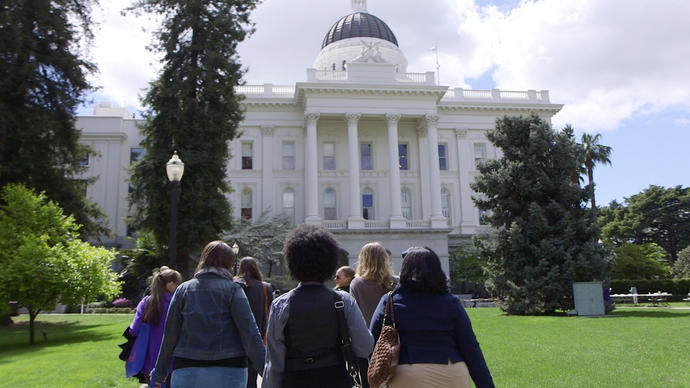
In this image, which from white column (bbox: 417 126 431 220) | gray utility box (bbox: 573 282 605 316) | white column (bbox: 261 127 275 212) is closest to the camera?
gray utility box (bbox: 573 282 605 316)

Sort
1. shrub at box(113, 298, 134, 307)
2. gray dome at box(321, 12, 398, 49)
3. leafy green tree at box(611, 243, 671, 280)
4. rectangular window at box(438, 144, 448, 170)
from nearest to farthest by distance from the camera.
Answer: shrub at box(113, 298, 134, 307) → leafy green tree at box(611, 243, 671, 280) → rectangular window at box(438, 144, 448, 170) → gray dome at box(321, 12, 398, 49)

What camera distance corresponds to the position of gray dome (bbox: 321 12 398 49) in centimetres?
5397

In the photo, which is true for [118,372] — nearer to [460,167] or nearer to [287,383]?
[287,383]

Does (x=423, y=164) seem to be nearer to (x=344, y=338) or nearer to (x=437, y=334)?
(x=437, y=334)

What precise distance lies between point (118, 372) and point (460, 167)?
130ft

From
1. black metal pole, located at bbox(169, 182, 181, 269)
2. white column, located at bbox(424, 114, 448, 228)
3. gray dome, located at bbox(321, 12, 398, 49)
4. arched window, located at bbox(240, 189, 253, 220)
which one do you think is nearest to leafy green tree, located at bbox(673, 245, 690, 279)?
white column, located at bbox(424, 114, 448, 228)

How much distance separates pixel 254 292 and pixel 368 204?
39.1 m

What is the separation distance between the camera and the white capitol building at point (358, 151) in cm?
4175

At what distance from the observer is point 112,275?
18.9 metres

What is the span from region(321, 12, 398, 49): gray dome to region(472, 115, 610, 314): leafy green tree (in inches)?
1259

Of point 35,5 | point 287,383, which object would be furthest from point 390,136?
point 287,383

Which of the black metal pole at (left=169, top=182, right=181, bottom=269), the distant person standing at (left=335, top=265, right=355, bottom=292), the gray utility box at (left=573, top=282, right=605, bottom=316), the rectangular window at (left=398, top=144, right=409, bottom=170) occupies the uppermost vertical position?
the rectangular window at (left=398, top=144, right=409, bottom=170)

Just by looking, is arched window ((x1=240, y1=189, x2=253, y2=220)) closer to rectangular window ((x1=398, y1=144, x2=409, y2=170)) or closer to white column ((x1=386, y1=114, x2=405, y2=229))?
white column ((x1=386, y1=114, x2=405, y2=229))

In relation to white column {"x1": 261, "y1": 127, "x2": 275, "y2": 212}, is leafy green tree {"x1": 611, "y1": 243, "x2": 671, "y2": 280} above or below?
below
